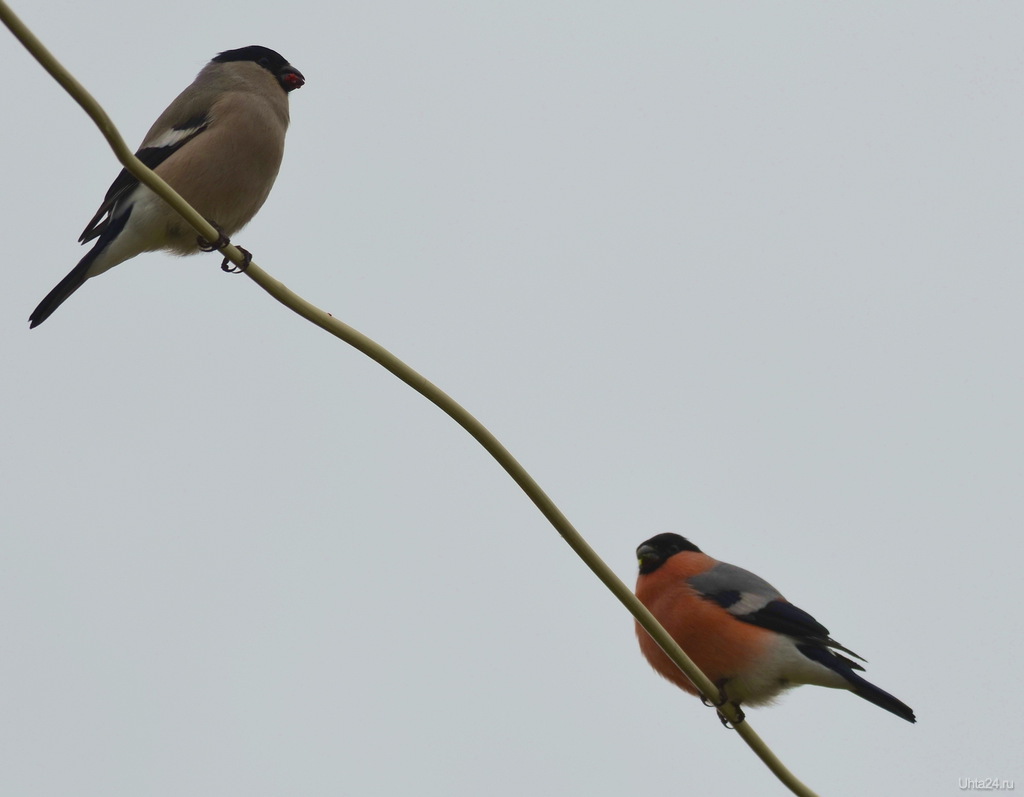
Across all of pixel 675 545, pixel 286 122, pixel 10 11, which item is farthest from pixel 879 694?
pixel 10 11

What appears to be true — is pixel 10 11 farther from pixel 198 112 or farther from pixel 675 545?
pixel 675 545

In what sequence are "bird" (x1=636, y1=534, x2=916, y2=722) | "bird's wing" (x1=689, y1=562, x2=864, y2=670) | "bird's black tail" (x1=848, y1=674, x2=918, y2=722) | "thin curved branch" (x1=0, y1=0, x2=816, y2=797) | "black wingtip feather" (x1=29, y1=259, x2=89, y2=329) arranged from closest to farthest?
"thin curved branch" (x1=0, y1=0, x2=816, y2=797), "black wingtip feather" (x1=29, y1=259, x2=89, y2=329), "bird's black tail" (x1=848, y1=674, x2=918, y2=722), "bird" (x1=636, y1=534, x2=916, y2=722), "bird's wing" (x1=689, y1=562, x2=864, y2=670)

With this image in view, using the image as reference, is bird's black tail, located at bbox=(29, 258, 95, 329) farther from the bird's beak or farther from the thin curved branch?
the thin curved branch

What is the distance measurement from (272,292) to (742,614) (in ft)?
11.3

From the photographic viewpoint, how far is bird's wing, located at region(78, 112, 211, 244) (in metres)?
4.75

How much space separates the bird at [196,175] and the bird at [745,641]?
2.73m

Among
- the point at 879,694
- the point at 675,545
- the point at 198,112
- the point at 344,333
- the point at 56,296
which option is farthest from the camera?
the point at 675,545

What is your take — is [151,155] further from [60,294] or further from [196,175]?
[60,294]

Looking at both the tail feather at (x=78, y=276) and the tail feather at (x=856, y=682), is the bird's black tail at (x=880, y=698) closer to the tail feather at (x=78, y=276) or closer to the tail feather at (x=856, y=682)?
the tail feather at (x=856, y=682)

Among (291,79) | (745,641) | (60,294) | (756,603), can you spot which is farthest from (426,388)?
(291,79)

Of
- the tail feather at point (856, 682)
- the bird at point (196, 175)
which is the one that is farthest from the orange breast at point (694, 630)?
the bird at point (196, 175)

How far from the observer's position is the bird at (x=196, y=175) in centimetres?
463

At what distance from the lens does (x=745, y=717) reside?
515 centimetres

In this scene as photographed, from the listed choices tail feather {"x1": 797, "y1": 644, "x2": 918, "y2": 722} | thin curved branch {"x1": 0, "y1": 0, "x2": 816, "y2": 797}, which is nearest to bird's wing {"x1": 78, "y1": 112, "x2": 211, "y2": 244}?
thin curved branch {"x1": 0, "y1": 0, "x2": 816, "y2": 797}
